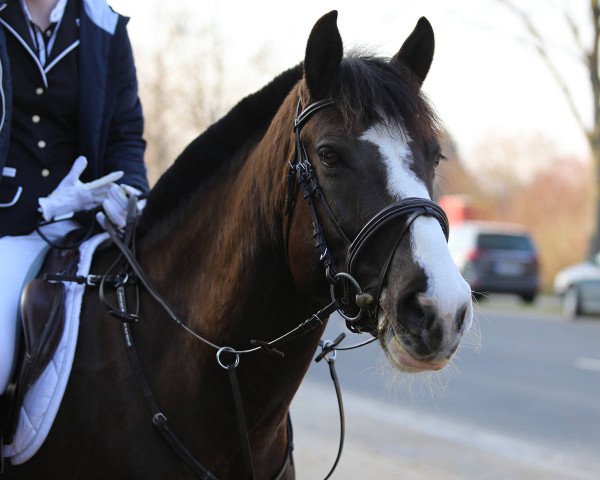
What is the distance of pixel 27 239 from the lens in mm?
3264

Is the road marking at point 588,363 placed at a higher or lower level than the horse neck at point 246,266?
higher

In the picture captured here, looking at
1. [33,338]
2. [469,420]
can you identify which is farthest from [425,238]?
[469,420]

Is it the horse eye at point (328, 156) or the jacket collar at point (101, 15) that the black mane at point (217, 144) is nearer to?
the horse eye at point (328, 156)

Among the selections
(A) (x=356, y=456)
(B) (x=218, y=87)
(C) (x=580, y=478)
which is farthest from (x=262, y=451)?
(B) (x=218, y=87)

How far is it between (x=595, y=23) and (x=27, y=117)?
19.9 m

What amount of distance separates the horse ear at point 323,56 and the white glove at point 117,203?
990 mm

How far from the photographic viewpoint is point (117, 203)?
329 cm

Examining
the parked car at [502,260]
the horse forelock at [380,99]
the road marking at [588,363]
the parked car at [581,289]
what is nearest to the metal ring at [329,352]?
the horse forelock at [380,99]

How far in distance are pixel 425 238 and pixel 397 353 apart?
0.33m

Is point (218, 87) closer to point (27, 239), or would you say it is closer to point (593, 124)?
point (593, 124)

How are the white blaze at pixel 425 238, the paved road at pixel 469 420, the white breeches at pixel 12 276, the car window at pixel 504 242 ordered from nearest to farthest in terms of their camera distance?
the white blaze at pixel 425 238
the white breeches at pixel 12 276
the paved road at pixel 469 420
the car window at pixel 504 242

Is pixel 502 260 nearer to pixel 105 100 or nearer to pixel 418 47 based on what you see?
pixel 105 100

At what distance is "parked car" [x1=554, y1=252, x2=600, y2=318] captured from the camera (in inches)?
730

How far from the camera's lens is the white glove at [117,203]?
3.27m
